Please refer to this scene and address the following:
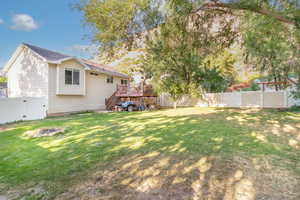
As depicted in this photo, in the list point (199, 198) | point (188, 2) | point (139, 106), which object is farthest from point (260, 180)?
point (139, 106)

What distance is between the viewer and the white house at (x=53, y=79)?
451 inches

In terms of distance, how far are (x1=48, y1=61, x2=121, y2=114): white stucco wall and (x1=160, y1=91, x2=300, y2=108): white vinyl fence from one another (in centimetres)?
549

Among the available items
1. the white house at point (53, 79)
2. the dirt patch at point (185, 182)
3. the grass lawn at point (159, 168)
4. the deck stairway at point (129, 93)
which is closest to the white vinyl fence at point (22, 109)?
the white house at point (53, 79)

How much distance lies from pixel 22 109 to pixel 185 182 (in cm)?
1146

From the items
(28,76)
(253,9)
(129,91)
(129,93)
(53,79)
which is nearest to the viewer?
(253,9)

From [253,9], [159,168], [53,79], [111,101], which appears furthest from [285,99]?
[53,79]

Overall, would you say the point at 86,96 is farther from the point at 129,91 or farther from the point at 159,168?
the point at 159,168

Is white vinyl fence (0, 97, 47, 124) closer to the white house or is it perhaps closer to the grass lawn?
the white house

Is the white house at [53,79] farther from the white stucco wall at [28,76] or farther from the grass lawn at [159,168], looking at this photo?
the grass lawn at [159,168]

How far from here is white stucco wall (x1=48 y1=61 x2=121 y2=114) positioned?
37.7 feet

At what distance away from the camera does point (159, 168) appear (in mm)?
2912

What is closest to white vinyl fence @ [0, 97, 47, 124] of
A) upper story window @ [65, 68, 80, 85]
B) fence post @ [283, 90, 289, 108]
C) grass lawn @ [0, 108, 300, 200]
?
upper story window @ [65, 68, 80, 85]

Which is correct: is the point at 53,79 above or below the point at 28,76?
below

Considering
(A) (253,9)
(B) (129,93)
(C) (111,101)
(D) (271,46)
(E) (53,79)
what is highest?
(D) (271,46)
